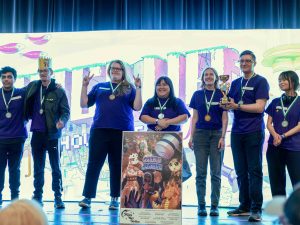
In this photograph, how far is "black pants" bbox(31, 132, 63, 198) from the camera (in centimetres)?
429

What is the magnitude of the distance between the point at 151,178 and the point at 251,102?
1.12m

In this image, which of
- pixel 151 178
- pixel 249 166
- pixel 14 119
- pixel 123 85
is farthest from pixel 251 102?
pixel 14 119

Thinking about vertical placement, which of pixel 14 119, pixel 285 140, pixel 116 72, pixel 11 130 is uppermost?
pixel 116 72

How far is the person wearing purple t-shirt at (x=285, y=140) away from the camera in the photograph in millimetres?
3693

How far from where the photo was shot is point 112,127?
4.24 metres

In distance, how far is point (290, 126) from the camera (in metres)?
3.76

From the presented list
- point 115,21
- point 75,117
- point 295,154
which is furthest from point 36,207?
point 115,21

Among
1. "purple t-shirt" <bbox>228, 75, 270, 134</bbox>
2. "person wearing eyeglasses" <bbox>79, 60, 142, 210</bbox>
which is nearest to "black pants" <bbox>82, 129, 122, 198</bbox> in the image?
"person wearing eyeglasses" <bbox>79, 60, 142, 210</bbox>

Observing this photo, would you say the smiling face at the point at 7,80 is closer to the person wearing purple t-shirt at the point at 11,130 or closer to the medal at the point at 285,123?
the person wearing purple t-shirt at the point at 11,130

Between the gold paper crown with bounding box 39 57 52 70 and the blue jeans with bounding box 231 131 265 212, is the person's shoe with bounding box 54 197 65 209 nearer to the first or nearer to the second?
the gold paper crown with bounding box 39 57 52 70

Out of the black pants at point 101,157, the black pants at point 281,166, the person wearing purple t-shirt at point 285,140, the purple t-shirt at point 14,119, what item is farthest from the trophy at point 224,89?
the purple t-shirt at point 14,119

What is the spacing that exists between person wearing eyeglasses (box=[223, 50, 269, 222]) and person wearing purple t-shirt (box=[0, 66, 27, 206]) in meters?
2.04

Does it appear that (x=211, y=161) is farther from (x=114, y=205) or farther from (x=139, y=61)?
(x=139, y=61)

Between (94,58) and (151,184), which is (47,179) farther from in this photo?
(151,184)
